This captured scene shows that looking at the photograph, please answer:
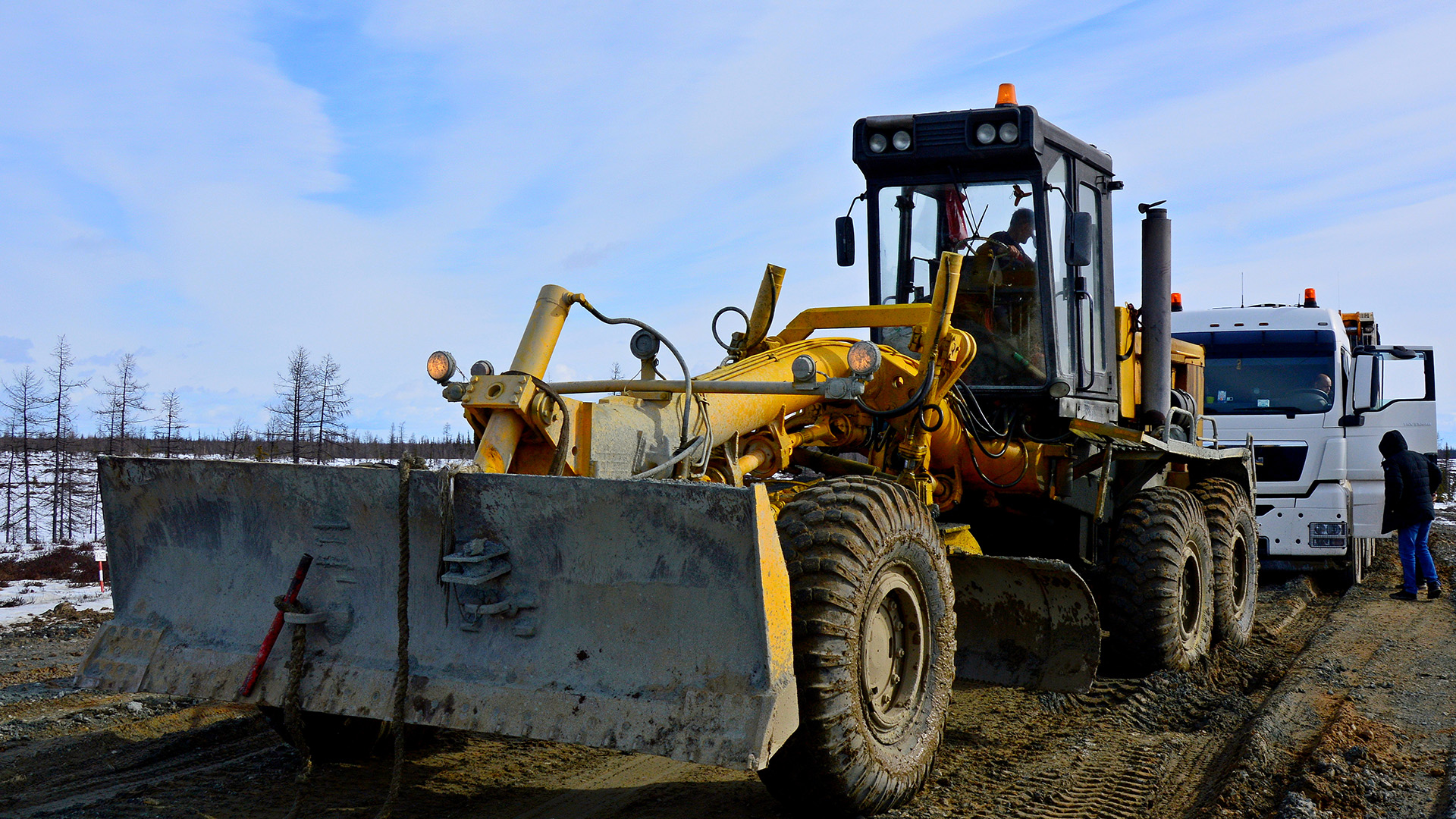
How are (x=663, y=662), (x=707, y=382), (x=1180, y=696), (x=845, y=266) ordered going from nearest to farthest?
(x=663, y=662) → (x=707, y=382) → (x=1180, y=696) → (x=845, y=266)

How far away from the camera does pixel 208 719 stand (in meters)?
5.64

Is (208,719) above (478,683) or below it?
below

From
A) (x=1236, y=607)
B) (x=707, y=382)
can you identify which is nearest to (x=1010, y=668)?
(x=707, y=382)

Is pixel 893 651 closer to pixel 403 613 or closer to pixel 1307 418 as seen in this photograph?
pixel 403 613

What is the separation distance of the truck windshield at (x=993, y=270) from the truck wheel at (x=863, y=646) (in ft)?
7.65

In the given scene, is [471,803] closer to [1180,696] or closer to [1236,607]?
[1180,696]

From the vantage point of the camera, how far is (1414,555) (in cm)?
1093

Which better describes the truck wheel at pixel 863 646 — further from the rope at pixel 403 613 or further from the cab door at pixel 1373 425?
the cab door at pixel 1373 425

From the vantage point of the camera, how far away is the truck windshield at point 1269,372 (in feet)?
38.3

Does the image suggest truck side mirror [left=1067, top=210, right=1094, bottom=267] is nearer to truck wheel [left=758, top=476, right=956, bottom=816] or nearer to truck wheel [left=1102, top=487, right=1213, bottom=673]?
truck wheel [left=1102, top=487, right=1213, bottom=673]

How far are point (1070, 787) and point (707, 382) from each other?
93.9 inches

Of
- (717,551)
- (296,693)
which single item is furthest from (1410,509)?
(296,693)

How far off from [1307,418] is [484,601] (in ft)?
33.9

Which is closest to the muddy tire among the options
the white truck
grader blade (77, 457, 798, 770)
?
grader blade (77, 457, 798, 770)
